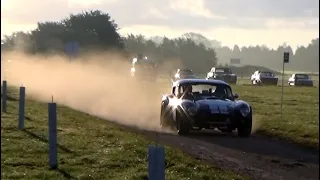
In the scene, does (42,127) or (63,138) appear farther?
(42,127)

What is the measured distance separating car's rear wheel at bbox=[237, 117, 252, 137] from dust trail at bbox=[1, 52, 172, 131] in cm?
288

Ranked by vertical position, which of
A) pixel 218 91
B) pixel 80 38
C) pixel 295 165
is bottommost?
pixel 295 165

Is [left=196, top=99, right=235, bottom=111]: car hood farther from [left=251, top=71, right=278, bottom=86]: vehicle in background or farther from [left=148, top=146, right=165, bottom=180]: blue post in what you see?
[left=251, top=71, right=278, bottom=86]: vehicle in background

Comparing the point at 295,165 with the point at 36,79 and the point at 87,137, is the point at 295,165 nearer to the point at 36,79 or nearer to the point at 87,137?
the point at 87,137

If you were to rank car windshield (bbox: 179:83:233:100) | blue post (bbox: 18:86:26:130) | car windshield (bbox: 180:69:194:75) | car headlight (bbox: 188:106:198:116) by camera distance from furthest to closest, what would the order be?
car windshield (bbox: 180:69:194:75)
car windshield (bbox: 179:83:233:100)
car headlight (bbox: 188:106:198:116)
blue post (bbox: 18:86:26:130)

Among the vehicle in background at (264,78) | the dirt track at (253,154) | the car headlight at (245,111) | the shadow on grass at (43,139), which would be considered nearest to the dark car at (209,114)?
the car headlight at (245,111)

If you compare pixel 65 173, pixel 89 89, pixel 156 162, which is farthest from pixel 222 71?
pixel 156 162

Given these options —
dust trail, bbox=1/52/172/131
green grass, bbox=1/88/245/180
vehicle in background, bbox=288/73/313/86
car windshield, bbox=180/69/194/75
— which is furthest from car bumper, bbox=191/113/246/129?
vehicle in background, bbox=288/73/313/86

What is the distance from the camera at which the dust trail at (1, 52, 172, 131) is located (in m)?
22.7

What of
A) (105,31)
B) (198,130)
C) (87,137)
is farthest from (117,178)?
(105,31)

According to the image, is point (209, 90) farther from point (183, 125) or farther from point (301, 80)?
point (301, 80)

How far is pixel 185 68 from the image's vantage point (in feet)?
193

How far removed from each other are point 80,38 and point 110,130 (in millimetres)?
5653

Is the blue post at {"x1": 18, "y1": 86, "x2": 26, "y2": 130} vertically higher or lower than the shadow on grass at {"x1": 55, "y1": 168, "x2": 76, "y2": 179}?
higher
